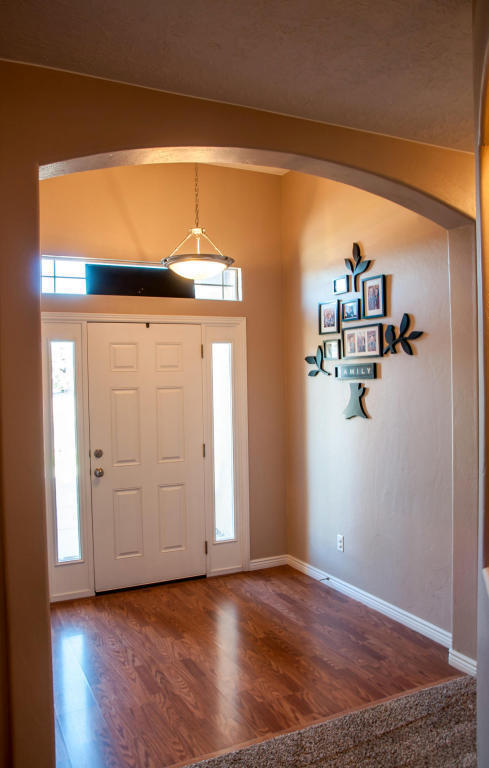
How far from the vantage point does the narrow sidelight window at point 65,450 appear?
424 cm

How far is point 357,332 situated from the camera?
4.04 metres

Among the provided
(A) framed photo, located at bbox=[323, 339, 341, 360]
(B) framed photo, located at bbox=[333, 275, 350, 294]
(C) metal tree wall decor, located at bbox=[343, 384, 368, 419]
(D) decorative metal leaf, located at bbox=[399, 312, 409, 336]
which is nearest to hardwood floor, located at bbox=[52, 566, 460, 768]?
(C) metal tree wall decor, located at bbox=[343, 384, 368, 419]

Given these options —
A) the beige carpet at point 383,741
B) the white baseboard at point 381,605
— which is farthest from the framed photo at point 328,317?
the beige carpet at point 383,741

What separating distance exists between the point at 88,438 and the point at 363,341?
7.01 feet

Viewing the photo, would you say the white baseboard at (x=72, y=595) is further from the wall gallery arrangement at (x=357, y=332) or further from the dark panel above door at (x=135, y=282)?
the wall gallery arrangement at (x=357, y=332)

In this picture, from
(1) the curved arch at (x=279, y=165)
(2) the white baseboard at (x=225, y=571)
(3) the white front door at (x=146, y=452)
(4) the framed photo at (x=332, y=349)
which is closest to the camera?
(1) the curved arch at (x=279, y=165)

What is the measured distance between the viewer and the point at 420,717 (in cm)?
262

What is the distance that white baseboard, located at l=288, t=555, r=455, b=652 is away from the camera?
11.1ft

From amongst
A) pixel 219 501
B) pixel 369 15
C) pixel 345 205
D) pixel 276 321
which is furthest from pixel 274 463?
pixel 369 15

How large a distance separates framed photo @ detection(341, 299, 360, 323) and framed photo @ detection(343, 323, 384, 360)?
0.07m

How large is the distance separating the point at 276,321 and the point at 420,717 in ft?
10.5

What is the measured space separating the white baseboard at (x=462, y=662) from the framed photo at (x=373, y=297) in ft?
6.65

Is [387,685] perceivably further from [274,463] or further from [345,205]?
[345,205]

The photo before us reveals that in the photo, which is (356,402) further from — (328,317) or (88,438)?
(88,438)
